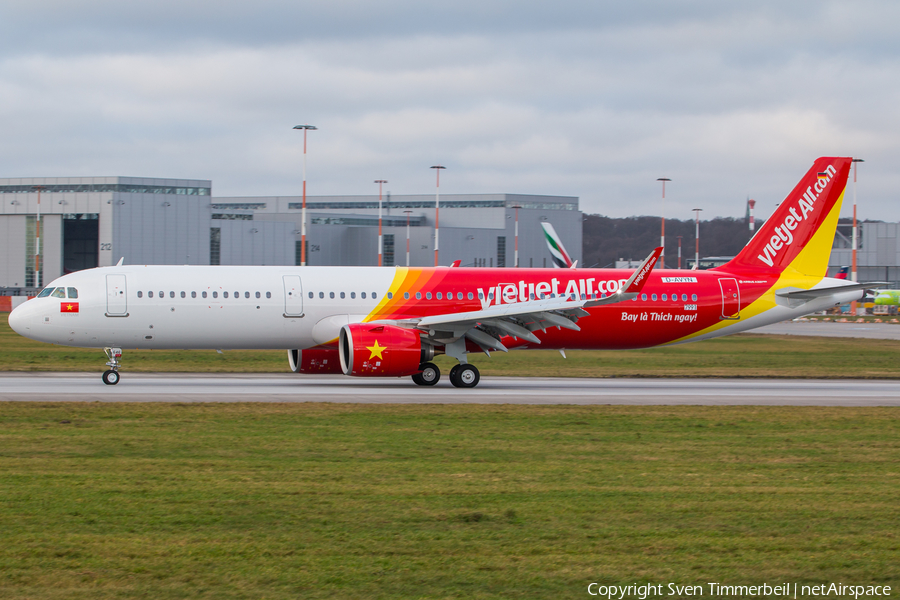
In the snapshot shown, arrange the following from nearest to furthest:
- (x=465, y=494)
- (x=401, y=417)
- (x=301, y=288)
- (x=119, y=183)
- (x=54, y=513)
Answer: (x=54, y=513) < (x=465, y=494) < (x=401, y=417) < (x=301, y=288) < (x=119, y=183)

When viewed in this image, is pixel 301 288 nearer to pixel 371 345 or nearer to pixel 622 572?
pixel 371 345

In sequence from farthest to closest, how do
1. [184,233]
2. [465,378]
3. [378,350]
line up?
[184,233]
[465,378]
[378,350]

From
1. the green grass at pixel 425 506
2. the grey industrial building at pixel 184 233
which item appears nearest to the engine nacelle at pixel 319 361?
the green grass at pixel 425 506

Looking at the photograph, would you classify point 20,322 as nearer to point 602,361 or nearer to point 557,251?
point 602,361

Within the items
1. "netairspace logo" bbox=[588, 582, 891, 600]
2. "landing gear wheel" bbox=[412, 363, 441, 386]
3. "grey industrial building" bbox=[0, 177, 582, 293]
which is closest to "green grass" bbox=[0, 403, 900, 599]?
"netairspace logo" bbox=[588, 582, 891, 600]

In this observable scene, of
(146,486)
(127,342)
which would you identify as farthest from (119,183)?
(146,486)

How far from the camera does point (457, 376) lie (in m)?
27.2

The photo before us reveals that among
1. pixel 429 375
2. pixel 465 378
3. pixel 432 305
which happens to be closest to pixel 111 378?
pixel 429 375

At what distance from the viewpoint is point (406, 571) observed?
27.8 ft

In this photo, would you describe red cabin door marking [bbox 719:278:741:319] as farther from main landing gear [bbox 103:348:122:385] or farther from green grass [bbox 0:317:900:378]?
main landing gear [bbox 103:348:122:385]

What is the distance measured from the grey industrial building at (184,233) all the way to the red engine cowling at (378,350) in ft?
187

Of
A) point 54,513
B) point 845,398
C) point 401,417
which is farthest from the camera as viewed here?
point 845,398

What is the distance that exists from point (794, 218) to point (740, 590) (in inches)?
1008

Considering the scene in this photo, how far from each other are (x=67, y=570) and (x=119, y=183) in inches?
3481
